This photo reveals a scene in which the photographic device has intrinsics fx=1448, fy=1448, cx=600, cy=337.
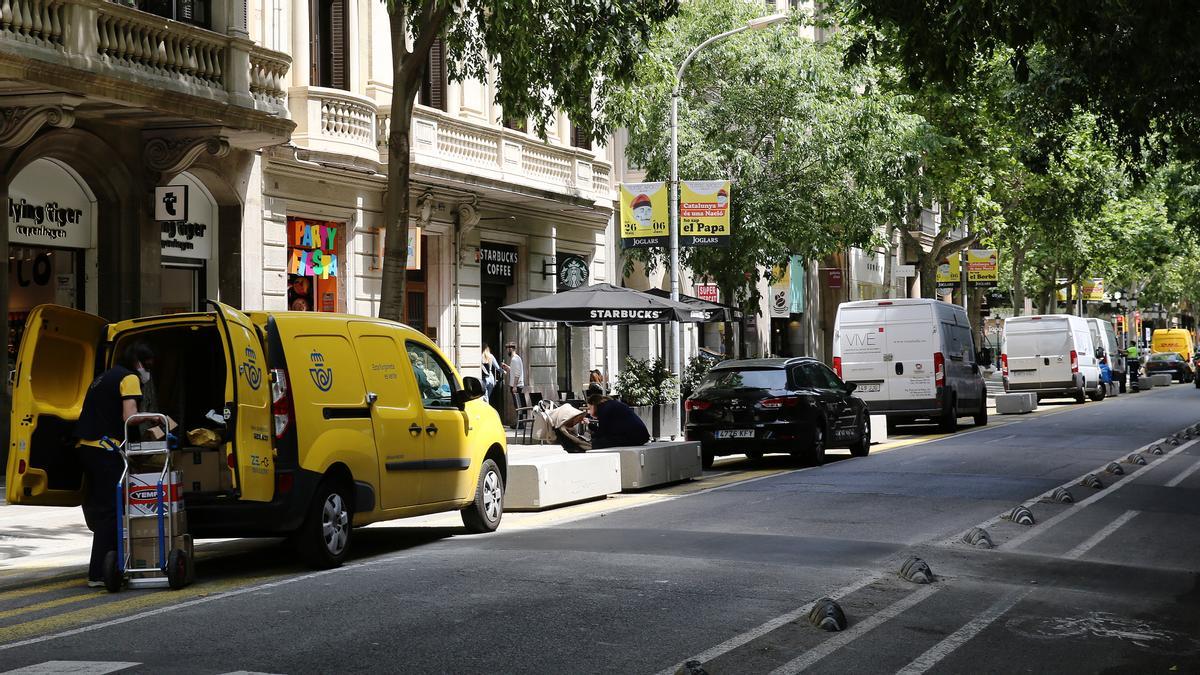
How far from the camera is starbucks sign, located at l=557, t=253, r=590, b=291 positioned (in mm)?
34125

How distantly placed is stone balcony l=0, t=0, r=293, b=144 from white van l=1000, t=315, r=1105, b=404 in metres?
26.2

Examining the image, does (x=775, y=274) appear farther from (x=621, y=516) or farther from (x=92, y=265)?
(x=621, y=516)

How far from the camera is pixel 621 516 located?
1430cm

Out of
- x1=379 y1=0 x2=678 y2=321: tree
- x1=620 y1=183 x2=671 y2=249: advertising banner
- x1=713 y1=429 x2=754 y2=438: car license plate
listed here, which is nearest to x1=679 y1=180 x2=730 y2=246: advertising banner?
x1=620 y1=183 x2=671 y2=249: advertising banner

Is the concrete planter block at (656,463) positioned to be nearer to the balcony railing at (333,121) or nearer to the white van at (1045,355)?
the balcony railing at (333,121)

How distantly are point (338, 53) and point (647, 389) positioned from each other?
8.33 m

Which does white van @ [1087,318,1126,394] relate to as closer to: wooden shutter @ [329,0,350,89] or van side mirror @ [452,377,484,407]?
wooden shutter @ [329,0,350,89]

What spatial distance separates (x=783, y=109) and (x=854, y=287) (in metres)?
23.3

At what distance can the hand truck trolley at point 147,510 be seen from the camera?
987 cm

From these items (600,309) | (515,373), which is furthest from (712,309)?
(515,373)

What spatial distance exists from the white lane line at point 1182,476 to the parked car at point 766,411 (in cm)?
470

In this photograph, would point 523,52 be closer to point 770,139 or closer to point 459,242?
point 459,242

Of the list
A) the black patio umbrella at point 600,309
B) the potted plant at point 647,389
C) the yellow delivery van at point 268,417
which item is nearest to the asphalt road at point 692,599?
the yellow delivery van at point 268,417

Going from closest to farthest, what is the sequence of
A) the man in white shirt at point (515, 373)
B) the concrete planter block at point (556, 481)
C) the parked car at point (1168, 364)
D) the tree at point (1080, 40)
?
the tree at point (1080, 40) < the concrete planter block at point (556, 481) < the man in white shirt at point (515, 373) < the parked car at point (1168, 364)
